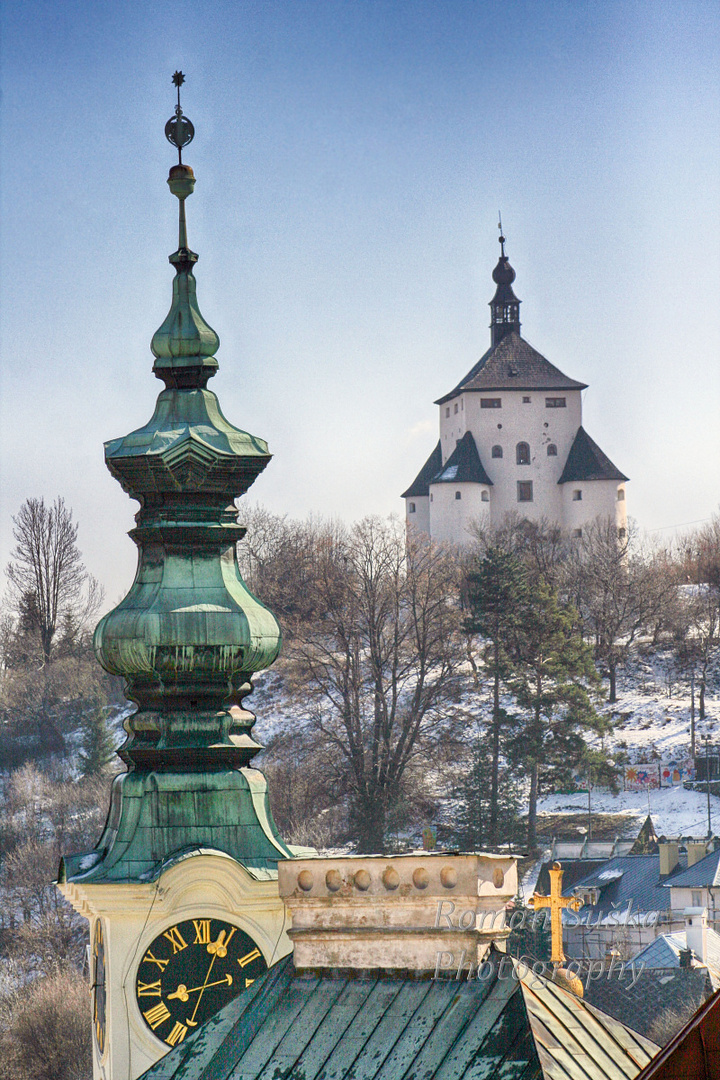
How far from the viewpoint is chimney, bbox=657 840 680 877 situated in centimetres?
5756

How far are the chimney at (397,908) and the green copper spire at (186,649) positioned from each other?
388 centimetres

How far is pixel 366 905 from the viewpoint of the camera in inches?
373

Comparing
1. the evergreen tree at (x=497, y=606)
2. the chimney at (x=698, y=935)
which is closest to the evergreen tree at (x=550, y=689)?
the evergreen tree at (x=497, y=606)

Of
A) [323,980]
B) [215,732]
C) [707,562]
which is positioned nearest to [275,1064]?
[323,980]

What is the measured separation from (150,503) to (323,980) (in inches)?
239

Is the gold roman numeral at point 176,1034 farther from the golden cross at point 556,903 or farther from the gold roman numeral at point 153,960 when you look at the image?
the golden cross at point 556,903

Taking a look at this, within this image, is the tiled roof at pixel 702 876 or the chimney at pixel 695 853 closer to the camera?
the tiled roof at pixel 702 876

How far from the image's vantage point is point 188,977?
13.0 meters

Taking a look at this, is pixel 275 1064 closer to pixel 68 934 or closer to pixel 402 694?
pixel 68 934

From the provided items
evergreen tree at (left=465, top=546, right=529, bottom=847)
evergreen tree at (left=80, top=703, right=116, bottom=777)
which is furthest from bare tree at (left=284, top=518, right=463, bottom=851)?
evergreen tree at (left=80, top=703, right=116, bottom=777)

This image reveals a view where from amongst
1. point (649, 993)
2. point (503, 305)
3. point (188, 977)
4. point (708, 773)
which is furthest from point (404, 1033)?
point (503, 305)

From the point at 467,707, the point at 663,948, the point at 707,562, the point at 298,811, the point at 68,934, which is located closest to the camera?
the point at 663,948

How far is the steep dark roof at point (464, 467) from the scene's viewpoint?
101m

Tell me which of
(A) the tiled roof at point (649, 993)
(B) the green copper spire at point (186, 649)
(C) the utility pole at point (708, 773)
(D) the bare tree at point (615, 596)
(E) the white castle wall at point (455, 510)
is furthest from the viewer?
(E) the white castle wall at point (455, 510)
